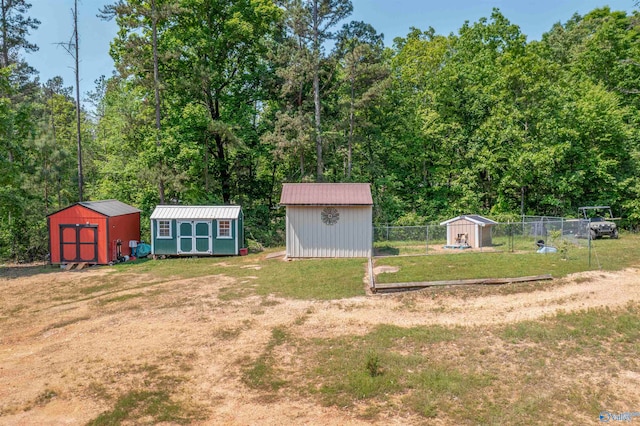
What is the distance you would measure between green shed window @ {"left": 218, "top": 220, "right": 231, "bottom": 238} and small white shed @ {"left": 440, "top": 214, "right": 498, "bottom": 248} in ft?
36.4

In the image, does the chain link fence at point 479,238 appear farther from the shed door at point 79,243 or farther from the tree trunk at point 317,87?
the shed door at point 79,243

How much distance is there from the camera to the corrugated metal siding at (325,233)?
17.6 m

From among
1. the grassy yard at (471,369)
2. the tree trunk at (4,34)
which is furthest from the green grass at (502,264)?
the tree trunk at (4,34)

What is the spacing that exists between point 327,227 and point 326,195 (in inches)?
59.0

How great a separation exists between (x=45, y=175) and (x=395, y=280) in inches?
867

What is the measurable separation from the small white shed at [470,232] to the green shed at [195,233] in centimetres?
1090

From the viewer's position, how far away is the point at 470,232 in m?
19.0

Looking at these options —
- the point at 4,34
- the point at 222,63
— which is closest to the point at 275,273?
the point at 222,63

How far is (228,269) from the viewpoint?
1588cm

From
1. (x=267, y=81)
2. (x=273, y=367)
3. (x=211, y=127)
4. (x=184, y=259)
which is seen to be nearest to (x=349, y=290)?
(x=273, y=367)

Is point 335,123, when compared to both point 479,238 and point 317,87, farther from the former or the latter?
point 479,238

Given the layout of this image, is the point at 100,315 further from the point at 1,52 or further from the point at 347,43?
the point at 1,52

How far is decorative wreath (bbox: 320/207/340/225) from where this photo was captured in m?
17.6

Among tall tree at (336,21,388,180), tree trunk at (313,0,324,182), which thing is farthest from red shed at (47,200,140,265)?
tall tree at (336,21,388,180)
